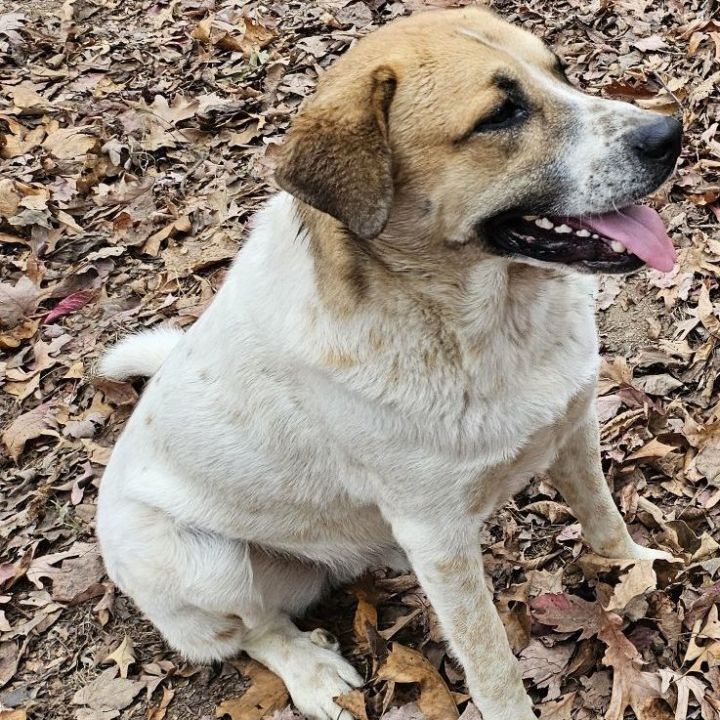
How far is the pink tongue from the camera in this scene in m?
2.65

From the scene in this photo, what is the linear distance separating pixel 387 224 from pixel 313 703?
2047mm

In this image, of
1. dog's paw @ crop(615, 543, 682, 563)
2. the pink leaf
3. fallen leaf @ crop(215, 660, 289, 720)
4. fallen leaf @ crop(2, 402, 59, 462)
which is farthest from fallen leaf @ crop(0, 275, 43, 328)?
dog's paw @ crop(615, 543, 682, 563)

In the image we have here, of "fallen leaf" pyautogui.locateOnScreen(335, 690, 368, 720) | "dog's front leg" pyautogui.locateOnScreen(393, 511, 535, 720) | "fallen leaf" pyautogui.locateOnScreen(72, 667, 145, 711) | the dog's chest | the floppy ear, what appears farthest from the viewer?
"fallen leaf" pyautogui.locateOnScreen(72, 667, 145, 711)

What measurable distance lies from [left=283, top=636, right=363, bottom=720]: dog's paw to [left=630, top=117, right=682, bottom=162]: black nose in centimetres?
231

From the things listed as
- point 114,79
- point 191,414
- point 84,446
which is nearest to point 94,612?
point 84,446

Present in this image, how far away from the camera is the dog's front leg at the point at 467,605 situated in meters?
3.00

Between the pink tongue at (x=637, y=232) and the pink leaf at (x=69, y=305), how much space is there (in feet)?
12.6

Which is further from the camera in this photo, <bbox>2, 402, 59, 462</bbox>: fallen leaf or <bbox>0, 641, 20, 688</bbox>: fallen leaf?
<bbox>2, 402, 59, 462</bbox>: fallen leaf

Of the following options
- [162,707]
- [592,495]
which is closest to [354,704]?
[162,707]

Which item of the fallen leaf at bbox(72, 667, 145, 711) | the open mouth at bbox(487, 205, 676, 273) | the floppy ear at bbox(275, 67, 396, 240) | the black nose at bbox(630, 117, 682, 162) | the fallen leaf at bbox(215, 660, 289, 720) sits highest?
the black nose at bbox(630, 117, 682, 162)

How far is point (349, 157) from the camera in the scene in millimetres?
2557

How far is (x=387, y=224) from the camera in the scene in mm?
2627

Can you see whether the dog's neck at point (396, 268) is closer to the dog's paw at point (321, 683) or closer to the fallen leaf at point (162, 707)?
the dog's paw at point (321, 683)

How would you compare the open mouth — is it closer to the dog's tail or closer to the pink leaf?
the dog's tail
